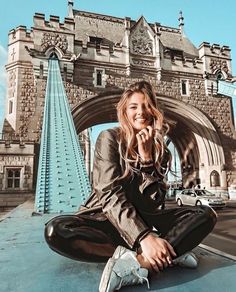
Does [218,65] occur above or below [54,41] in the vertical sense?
below

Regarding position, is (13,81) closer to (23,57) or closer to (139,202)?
(23,57)

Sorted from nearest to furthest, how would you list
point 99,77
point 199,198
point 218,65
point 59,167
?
point 59,167, point 199,198, point 99,77, point 218,65

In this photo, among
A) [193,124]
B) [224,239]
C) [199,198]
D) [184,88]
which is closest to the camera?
[224,239]

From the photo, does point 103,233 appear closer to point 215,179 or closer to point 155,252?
point 155,252

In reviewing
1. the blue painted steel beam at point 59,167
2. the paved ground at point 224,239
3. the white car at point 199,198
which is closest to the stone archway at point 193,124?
the blue painted steel beam at point 59,167

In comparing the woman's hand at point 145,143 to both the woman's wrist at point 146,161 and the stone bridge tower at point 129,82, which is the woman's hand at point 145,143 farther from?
the stone bridge tower at point 129,82

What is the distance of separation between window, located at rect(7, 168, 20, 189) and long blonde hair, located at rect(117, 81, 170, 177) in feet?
30.7

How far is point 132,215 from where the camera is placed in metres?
1.12

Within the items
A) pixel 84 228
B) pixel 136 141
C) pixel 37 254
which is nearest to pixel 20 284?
pixel 84 228

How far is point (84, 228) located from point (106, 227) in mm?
123

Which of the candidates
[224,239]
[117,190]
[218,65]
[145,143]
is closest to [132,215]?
[117,190]

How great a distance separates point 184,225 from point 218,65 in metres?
15.3

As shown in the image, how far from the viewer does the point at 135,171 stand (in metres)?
1.29

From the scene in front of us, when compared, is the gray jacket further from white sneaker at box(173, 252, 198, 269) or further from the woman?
white sneaker at box(173, 252, 198, 269)
